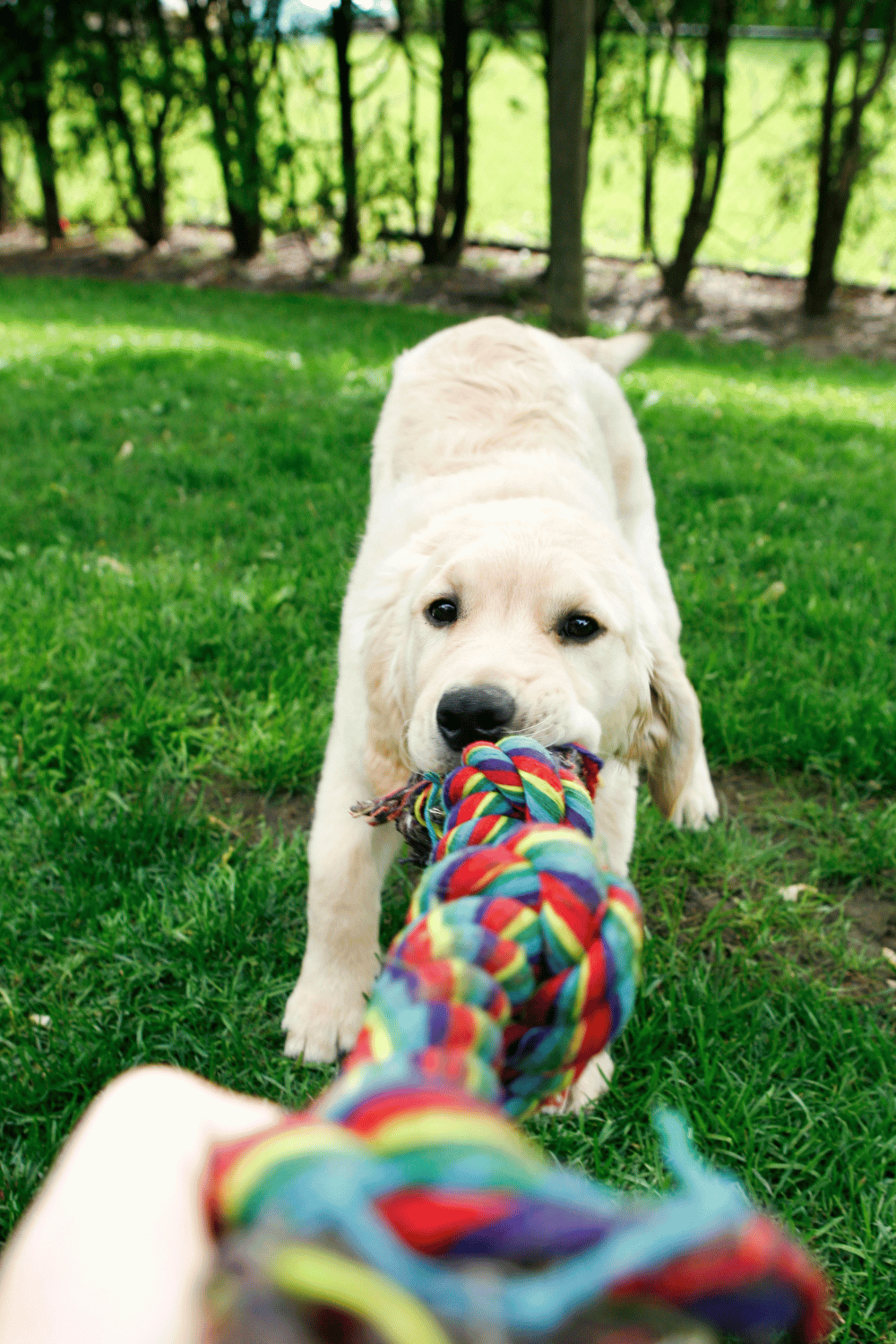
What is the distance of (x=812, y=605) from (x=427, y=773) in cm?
268

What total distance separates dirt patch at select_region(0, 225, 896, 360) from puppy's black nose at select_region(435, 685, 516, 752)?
1140 centimetres

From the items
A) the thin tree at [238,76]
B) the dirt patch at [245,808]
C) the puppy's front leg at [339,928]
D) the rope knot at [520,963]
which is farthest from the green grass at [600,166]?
the rope knot at [520,963]

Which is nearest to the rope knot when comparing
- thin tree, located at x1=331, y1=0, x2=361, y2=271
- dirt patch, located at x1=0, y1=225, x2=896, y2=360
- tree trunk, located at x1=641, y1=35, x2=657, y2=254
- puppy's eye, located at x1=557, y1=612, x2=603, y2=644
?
puppy's eye, located at x1=557, y1=612, x2=603, y2=644

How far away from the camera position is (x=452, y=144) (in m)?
14.3

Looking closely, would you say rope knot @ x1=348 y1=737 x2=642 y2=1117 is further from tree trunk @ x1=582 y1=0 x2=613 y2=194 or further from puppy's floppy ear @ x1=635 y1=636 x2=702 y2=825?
tree trunk @ x1=582 y1=0 x2=613 y2=194

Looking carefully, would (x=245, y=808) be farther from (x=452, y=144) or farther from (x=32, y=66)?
(x=32, y=66)

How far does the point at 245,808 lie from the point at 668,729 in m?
1.25

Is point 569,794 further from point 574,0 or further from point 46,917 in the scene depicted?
point 574,0

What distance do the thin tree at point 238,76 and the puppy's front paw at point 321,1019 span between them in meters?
14.3

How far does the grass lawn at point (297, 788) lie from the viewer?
74.7 inches

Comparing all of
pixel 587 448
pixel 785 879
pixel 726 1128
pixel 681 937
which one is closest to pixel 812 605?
pixel 587 448

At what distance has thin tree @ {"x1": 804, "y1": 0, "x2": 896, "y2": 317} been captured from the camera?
36.9 feet

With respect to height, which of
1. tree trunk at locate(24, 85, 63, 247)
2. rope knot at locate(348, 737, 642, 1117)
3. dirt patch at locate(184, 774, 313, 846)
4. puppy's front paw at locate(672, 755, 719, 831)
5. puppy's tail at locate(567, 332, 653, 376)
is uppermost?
tree trunk at locate(24, 85, 63, 247)

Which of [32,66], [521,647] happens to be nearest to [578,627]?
[521,647]
